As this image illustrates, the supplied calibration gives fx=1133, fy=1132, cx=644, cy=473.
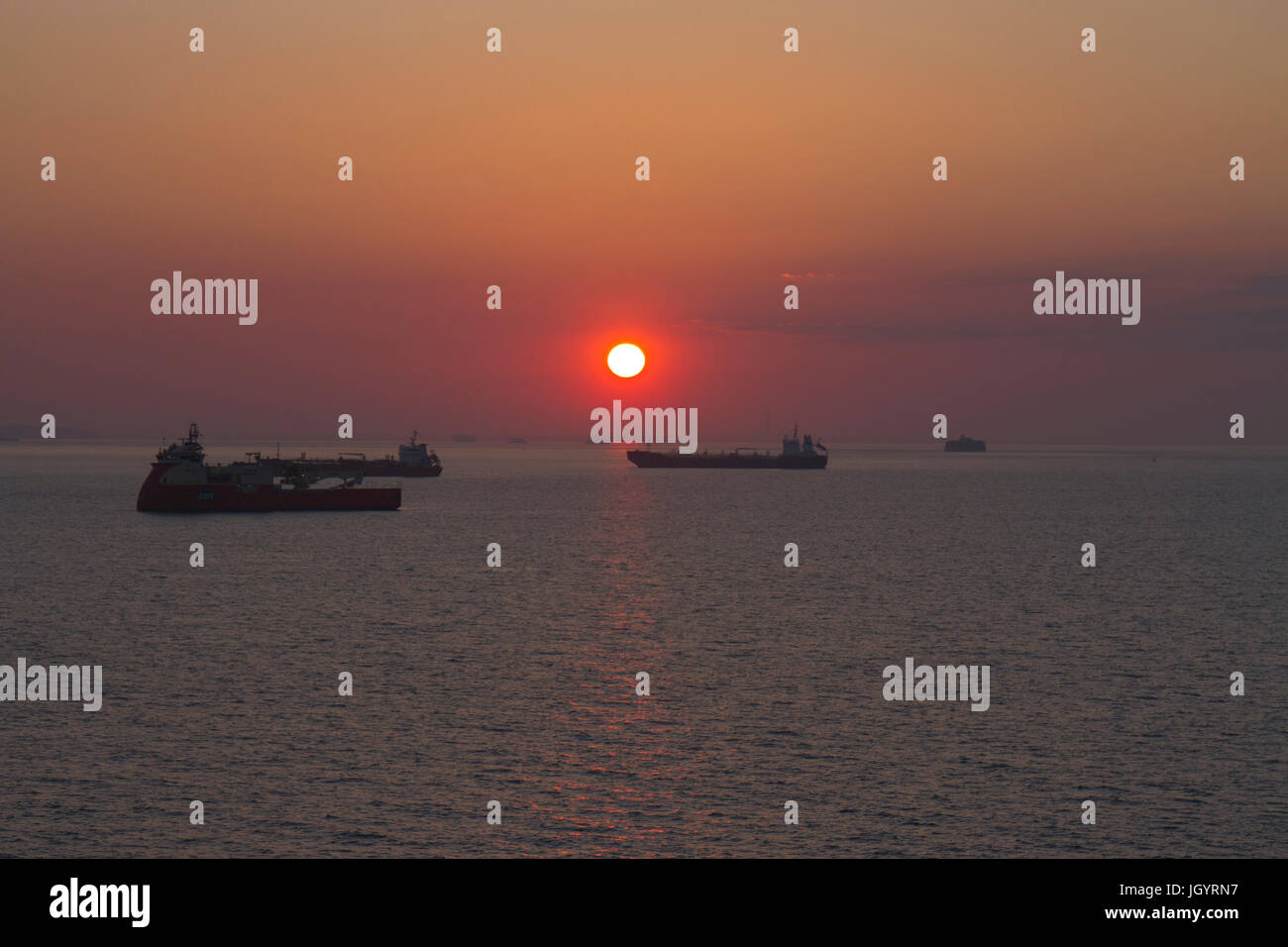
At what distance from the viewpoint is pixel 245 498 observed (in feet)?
559

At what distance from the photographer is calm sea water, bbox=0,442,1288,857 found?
32969mm

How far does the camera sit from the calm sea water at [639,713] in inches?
1298

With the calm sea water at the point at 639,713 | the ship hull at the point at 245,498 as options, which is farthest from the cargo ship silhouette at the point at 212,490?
the calm sea water at the point at 639,713

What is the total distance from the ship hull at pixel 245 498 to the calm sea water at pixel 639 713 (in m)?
61.2

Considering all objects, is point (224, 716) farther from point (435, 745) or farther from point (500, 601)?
point (500, 601)

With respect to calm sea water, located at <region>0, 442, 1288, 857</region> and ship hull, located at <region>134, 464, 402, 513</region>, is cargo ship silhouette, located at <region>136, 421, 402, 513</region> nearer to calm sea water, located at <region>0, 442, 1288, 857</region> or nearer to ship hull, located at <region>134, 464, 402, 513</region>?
ship hull, located at <region>134, 464, 402, 513</region>

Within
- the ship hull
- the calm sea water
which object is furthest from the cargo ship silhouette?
the calm sea water

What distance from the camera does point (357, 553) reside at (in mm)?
116188

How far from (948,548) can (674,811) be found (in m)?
96.1

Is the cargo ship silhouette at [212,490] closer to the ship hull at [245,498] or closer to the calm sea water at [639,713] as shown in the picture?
the ship hull at [245,498]

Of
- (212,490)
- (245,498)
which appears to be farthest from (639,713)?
(245,498)

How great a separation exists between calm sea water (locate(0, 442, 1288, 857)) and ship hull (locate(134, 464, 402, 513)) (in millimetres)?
61206

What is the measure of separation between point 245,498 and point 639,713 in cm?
13696

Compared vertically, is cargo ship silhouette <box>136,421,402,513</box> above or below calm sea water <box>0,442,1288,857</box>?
above
